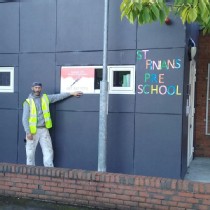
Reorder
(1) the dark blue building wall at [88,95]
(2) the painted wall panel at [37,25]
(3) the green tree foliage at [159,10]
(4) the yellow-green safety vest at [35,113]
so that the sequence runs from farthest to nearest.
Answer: (2) the painted wall panel at [37,25], (4) the yellow-green safety vest at [35,113], (1) the dark blue building wall at [88,95], (3) the green tree foliage at [159,10]

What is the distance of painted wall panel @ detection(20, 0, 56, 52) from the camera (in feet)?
24.9

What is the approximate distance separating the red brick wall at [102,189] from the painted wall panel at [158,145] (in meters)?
1.40

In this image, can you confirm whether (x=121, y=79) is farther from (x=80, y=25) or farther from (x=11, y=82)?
(x=11, y=82)

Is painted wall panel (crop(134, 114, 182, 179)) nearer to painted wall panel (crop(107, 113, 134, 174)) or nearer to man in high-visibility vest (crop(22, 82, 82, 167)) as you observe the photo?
painted wall panel (crop(107, 113, 134, 174))

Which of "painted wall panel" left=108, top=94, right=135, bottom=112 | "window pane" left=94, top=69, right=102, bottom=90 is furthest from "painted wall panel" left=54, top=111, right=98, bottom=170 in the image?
"window pane" left=94, top=69, right=102, bottom=90

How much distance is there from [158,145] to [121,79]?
4.42 feet

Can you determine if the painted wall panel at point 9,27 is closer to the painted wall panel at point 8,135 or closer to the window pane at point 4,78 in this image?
the window pane at point 4,78

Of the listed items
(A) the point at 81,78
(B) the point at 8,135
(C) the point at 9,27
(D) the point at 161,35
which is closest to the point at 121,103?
(A) the point at 81,78

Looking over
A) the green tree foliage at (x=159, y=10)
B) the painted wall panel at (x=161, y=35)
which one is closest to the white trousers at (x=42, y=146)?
the painted wall panel at (x=161, y=35)

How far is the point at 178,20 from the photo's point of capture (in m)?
6.66

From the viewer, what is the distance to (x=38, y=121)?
7.30 metres

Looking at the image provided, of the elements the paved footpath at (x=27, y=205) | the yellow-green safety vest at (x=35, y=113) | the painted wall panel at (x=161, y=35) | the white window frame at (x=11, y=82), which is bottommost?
the paved footpath at (x=27, y=205)

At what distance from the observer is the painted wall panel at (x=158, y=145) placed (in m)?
6.71

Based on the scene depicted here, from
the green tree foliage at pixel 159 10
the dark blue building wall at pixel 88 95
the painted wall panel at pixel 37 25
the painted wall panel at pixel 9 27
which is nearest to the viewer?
the green tree foliage at pixel 159 10
